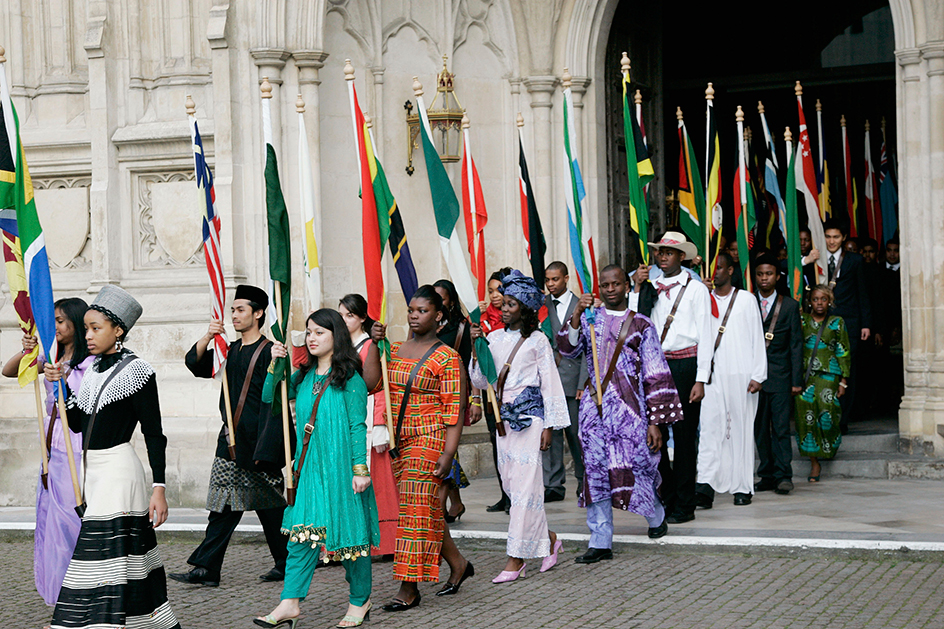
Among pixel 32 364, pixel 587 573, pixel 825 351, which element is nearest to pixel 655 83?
pixel 825 351

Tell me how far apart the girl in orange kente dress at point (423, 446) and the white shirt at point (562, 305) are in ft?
10.3

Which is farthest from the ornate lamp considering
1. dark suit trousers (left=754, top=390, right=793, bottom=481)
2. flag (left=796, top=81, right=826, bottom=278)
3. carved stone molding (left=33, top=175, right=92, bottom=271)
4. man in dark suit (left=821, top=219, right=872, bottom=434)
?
dark suit trousers (left=754, top=390, right=793, bottom=481)

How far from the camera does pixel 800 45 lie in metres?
17.6

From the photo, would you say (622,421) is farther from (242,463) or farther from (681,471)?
(242,463)

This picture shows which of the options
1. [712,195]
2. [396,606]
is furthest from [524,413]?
[712,195]

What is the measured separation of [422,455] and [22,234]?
8.06ft

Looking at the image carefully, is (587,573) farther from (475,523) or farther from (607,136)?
(607,136)

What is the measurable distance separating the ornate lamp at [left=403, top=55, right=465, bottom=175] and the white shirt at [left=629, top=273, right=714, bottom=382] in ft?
11.8

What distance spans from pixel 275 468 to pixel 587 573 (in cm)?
206

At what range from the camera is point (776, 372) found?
10.5 metres

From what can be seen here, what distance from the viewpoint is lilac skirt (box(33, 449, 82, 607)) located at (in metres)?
6.69

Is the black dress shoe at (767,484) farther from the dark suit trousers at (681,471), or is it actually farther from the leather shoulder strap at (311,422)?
the leather shoulder strap at (311,422)

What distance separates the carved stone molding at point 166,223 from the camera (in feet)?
36.9

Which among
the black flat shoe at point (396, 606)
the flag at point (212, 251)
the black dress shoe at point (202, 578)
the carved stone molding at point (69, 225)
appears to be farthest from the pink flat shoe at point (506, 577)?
the carved stone molding at point (69, 225)
